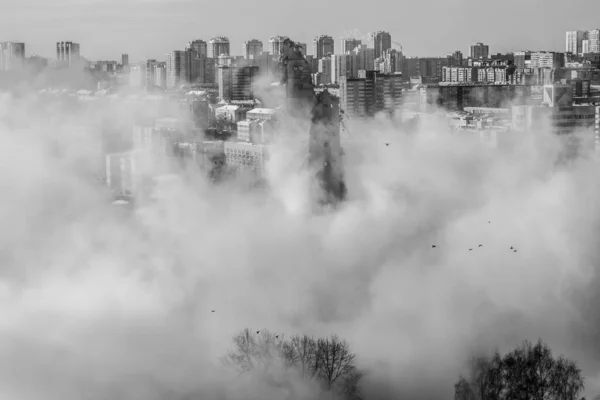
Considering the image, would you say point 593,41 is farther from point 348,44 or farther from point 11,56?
point 11,56

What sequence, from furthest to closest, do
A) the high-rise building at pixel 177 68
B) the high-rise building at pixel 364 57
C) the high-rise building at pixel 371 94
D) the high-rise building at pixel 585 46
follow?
the high-rise building at pixel 364 57
the high-rise building at pixel 585 46
the high-rise building at pixel 371 94
the high-rise building at pixel 177 68

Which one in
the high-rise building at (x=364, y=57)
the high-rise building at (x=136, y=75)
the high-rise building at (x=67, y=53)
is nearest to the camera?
the high-rise building at (x=67, y=53)

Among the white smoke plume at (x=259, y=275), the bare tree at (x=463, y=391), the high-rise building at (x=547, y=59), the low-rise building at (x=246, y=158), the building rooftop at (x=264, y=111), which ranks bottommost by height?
the bare tree at (x=463, y=391)

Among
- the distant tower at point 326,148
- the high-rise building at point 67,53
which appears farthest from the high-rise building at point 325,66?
the high-rise building at point 67,53

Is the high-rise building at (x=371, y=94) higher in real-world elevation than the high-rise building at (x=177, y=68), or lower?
lower

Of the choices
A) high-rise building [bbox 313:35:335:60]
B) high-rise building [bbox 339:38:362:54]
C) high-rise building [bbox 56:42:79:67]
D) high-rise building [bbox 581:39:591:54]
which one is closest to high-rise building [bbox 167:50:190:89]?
high-rise building [bbox 313:35:335:60]

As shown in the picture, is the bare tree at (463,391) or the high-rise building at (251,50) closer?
the bare tree at (463,391)

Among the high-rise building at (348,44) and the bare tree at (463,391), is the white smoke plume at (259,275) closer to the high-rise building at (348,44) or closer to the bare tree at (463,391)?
the bare tree at (463,391)
